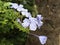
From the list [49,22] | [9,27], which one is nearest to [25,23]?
[9,27]

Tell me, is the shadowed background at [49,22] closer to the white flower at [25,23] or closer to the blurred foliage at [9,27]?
the blurred foliage at [9,27]

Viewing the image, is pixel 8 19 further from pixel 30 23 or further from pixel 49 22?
pixel 49 22

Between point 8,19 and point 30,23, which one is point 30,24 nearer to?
point 30,23

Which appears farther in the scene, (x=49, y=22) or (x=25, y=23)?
(x=49, y=22)

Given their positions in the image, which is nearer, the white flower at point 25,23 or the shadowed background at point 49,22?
the white flower at point 25,23

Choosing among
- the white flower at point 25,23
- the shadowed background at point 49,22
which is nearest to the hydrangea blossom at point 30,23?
the white flower at point 25,23

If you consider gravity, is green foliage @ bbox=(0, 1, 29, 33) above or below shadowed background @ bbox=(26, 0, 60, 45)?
above

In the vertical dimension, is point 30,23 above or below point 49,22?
above

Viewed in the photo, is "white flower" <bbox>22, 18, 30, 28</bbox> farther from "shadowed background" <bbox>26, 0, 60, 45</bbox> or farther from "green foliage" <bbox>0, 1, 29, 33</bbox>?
"shadowed background" <bbox>26, 0, 60, 45</bbox>

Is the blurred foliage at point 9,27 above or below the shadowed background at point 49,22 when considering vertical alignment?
above

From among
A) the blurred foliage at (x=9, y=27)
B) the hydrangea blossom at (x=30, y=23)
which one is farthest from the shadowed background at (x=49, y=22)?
the hydrangea blossom at (x=30, y=23)

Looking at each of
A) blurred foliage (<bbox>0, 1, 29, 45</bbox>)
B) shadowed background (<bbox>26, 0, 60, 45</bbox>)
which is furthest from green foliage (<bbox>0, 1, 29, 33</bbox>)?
shadowed background (<bbox>26, 0, 60, 45</bbox>)
